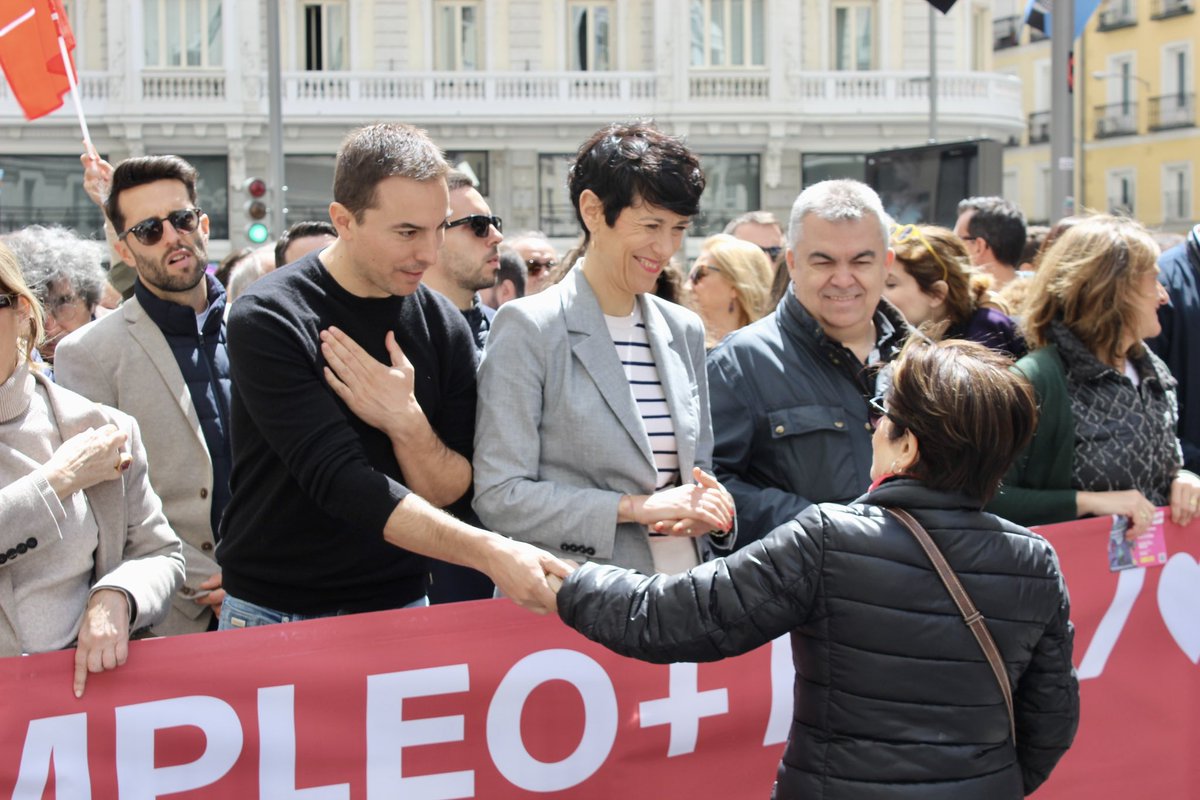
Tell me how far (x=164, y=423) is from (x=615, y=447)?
57.4 inches

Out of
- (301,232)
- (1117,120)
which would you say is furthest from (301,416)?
(1117,120)

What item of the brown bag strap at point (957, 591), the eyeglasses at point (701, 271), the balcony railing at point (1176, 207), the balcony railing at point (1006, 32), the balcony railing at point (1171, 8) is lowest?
the brown bag strap at point (957, 591)

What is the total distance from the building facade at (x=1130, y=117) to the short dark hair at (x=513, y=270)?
40868mm

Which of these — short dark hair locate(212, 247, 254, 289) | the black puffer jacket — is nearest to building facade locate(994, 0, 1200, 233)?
short dark hair locate(212, 247, 254, 289)

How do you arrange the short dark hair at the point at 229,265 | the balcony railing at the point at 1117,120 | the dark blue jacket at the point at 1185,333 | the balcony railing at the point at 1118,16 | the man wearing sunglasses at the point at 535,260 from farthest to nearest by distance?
the balcony railing at the point at 1117,120 → the balcony railing at the point at 1118,16 → the short dark hair at the point at 229,265 → the man wearing sunglasses at the point at 535,260 → the dark blue jacket at the point at 1185,333

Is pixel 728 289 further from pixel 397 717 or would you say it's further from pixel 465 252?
pixel 397 717

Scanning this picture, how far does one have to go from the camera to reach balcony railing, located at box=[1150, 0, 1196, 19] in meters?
45.7

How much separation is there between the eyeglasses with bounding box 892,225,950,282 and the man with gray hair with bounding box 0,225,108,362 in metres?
2.94

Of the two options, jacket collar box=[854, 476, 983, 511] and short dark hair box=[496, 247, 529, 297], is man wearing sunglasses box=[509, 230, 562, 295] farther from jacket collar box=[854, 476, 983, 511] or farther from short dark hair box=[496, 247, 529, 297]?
jacket collar box=[854, 476, 983, 511]

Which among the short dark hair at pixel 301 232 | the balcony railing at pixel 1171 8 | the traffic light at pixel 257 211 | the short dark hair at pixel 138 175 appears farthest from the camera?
the balcony railing at pixel 1171 8

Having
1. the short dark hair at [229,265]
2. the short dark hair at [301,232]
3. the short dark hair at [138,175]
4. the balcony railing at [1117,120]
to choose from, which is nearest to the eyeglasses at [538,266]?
the short dark hair at [229,265]

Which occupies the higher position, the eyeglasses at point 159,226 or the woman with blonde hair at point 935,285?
the eyeglasses at point 159,226

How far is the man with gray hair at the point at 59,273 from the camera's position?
4781mm

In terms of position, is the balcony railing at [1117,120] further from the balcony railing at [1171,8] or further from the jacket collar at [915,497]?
the jacket collar at [915,497]
